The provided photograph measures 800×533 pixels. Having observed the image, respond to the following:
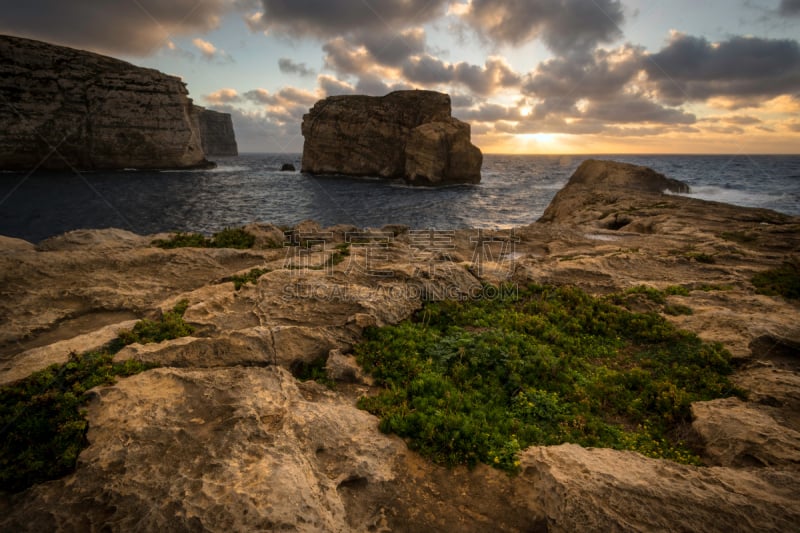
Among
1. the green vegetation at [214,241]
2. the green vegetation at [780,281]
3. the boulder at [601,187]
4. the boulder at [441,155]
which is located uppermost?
the boulder at [441,155]

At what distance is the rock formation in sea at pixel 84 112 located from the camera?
71.8 meters

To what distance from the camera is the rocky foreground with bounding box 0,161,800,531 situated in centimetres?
464

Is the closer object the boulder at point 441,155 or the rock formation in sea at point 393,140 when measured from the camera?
the boulder at point 441,155

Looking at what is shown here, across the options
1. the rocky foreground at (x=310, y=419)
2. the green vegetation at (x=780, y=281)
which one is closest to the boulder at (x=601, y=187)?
the green vegetation at (x=780, y=281)

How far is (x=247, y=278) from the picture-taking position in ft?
39.4

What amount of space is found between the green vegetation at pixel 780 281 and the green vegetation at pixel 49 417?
19.4 m

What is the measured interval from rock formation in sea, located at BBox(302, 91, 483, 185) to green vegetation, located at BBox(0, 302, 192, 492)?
84.1m

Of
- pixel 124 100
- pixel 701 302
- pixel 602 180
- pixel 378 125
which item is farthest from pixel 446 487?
pixel 124 100

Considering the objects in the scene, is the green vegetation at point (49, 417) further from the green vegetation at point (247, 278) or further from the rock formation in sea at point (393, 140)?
the rock formation in sea at point (393, 140)

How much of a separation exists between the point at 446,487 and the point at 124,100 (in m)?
112

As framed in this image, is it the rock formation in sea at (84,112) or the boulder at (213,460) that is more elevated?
the rock formation in sea at (84,112)

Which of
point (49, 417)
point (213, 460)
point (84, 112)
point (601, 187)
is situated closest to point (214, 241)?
→ point (49, 417)

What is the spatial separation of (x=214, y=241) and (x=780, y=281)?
24.1 m

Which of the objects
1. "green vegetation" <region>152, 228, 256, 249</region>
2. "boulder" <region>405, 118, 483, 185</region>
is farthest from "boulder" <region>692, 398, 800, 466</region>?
"boulder" <region>405, 118, 483, 185</region>
